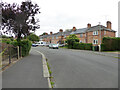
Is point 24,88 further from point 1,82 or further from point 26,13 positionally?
point 26,13

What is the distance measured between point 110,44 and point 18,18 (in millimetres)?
20363

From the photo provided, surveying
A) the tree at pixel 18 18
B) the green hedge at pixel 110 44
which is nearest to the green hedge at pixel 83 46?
the green hedge at pixel 110 44

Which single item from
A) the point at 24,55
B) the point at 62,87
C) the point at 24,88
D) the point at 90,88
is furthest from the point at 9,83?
the point at 24,55

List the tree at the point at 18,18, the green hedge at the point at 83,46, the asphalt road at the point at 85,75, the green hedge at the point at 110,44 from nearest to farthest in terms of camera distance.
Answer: the asphalt road at the point at 85,75 < the tree at the point at 18,18 < the green hedge at the point at 110,44 < the green hedge at the point at 83,46

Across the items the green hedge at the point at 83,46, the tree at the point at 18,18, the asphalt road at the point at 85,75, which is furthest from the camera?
Result: the green hedge at the point at 83,46

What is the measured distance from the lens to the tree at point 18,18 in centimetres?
1039

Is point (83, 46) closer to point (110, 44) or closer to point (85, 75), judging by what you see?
point (110, 44)

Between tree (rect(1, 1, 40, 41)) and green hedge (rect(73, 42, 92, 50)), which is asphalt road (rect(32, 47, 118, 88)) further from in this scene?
green hedge (rect(73, 42, 92, 50))

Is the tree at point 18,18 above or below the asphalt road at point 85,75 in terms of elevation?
above

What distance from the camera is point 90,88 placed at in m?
3.80

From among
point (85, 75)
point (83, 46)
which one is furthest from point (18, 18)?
point (83, 46)

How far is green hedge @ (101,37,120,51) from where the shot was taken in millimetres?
22925

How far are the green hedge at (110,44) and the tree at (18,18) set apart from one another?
1695cm

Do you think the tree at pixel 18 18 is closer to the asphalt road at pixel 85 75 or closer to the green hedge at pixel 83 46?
the asphalt road at pixel 85 75
